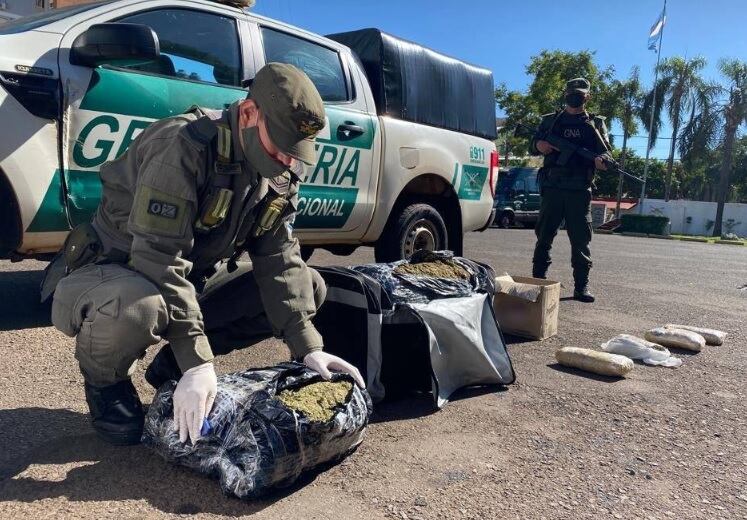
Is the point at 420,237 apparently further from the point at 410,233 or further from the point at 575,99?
the point at 575,99

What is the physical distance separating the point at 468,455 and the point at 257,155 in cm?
131

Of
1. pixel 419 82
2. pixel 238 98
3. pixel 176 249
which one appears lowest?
pixel 176 249

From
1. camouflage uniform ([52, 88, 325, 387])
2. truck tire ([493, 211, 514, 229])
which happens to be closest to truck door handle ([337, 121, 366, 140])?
camouflage uniform ([52, 88, 325, 387])

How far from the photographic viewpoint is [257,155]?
6.64 feet

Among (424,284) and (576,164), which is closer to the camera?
(424,284)

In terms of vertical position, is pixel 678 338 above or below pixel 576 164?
below

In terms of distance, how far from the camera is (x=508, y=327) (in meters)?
4.17

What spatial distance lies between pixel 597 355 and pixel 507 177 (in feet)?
62.4

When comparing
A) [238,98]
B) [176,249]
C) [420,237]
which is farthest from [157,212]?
[420,237]

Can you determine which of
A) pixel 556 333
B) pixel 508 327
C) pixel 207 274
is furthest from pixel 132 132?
Answer: pixel 556 333

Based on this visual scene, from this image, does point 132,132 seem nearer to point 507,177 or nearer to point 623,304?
point 623,304

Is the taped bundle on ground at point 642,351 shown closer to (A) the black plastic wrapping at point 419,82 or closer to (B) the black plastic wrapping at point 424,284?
(B) the black plastic wrapping at point 424,284

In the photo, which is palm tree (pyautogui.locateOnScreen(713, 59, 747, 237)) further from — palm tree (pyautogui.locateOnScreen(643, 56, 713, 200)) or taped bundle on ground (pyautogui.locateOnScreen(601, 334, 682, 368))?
taped bundle on ground (pyautogui.locateOnScreen(601, 334, 682, 368))

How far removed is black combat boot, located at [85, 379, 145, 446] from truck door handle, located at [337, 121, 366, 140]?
244 centimetres
